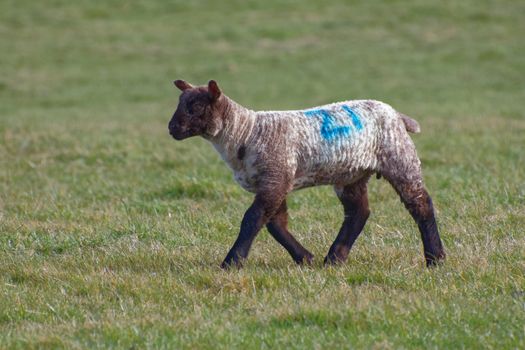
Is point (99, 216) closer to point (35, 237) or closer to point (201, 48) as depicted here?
point (35, 237)

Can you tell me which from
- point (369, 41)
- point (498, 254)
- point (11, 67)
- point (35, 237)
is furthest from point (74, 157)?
point (369, 41)

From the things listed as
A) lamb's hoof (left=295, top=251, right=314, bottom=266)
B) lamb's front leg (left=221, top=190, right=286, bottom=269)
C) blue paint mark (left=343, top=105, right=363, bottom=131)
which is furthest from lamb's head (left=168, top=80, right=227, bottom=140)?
lamb's hoof (left=295, top=251, right=314, bottom=266)

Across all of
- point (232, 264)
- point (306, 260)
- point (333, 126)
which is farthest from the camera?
point (306, 260)

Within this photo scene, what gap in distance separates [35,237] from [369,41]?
2325cm

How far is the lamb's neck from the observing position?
7.76 meters

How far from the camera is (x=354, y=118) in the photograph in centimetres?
792

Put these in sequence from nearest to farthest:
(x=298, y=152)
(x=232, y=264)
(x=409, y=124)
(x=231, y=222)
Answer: (x=232, y=264), (x=298, y=152), (x=409, y=124), (x=231, y=222)

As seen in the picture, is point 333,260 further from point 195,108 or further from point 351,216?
point 195,108

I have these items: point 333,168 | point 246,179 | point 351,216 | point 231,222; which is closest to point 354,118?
point 333,168

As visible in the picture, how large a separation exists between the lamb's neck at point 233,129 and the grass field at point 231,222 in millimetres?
970

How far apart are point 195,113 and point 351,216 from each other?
1624 millimetres

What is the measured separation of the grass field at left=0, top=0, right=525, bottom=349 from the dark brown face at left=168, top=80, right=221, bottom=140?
3.45 feet

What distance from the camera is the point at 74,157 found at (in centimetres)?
1484

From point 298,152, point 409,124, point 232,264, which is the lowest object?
point 232,264
